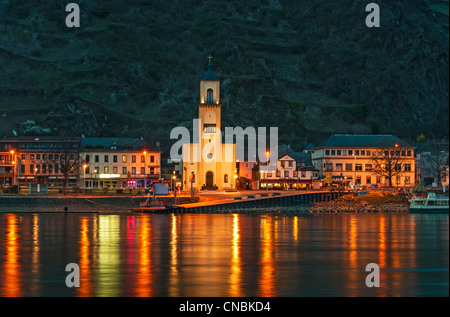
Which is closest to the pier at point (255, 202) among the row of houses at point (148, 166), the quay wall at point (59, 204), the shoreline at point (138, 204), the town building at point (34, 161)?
the shoreline at point (138, 204)

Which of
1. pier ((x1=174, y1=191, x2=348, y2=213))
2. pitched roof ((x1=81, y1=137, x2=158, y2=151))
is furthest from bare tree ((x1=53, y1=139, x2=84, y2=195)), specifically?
pier ((x1=174, y1=191, x2=348, y2=213))

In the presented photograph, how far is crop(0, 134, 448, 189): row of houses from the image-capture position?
A: 143 m

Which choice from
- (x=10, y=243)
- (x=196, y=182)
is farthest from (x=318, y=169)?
(x=10, y=243)

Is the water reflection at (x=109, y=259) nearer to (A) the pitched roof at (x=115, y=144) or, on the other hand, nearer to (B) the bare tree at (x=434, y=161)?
(A) the pitched roof at (x=115, y=144)

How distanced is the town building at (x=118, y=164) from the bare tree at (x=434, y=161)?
5023 centimetres

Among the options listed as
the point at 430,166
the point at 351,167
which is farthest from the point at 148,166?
the point at 430,166

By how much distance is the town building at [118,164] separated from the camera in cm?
14400

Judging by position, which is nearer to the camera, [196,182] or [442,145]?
[196,182]

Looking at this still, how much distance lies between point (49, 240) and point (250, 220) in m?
31.5

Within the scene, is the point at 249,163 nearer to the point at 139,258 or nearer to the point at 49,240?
the point at 49,240

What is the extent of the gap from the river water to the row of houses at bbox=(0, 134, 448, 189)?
4875 cm

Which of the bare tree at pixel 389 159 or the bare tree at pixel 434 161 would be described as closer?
the bare tree at pixel 389 159

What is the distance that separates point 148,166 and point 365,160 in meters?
40.9
